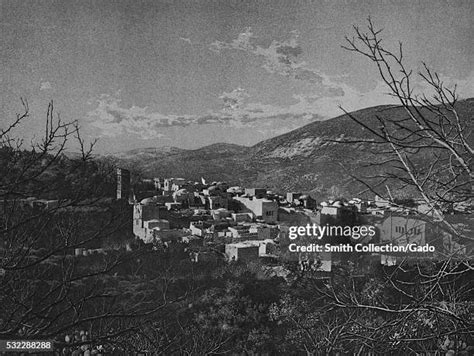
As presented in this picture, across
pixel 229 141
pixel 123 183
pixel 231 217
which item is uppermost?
pixel 229 141

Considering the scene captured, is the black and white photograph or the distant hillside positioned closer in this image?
the black and white photograph

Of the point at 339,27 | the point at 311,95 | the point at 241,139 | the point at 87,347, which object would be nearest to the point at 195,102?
the point at 241,139

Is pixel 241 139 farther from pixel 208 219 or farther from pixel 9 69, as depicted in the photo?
pixel 9 69

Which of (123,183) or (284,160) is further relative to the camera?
(284,160)

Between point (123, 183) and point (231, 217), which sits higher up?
point (123, 183)

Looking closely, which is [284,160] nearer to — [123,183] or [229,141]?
[229,141]

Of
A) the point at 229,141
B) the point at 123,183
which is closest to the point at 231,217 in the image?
the point at 229,141
